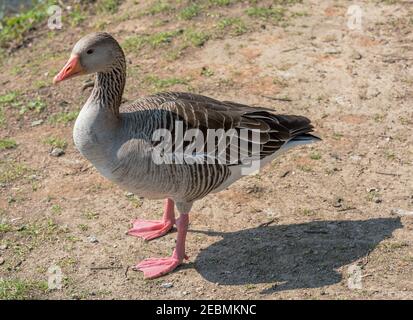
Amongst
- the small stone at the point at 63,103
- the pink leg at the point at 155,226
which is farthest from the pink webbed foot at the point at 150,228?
the small stone at the point at 63,103

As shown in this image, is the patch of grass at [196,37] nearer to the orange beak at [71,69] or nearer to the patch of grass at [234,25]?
the patch of grass at [234,25]

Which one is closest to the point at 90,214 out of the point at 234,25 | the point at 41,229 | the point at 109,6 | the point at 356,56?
the point at 41,229

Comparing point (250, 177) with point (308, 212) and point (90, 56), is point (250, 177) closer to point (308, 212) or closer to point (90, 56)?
point (308, 212)

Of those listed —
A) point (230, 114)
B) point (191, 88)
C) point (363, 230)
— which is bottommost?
point (363, 230)

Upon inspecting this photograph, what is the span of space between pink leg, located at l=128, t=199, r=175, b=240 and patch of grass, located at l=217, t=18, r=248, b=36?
3.31m

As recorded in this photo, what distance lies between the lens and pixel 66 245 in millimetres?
5816

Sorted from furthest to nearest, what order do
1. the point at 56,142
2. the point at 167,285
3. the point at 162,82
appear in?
the point at 162,82
the point at 56,142
the point at 167,285

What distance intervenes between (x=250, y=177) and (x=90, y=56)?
206cm

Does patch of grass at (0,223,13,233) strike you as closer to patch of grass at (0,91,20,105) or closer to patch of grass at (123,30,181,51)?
patch of grass at (0,91,20,105)

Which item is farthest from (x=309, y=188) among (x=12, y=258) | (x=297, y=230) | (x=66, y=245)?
(x=12, y=258)

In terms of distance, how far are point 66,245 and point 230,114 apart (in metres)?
1.73

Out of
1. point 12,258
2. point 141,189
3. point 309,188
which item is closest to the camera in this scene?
point 141,189

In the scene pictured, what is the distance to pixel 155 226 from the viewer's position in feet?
19.5

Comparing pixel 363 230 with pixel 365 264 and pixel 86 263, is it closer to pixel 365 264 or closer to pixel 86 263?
pixel 365 264
